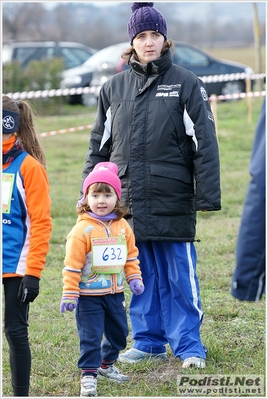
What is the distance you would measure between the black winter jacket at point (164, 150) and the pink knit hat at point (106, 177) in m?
0.29

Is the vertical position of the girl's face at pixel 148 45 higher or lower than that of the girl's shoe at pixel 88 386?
higher

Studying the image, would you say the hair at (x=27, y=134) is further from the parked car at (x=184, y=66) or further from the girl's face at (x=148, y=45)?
the parked car at (x=184, y=66)

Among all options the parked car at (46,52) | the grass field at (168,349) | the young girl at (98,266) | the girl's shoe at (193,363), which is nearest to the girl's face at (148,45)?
the young girl at (98,266)

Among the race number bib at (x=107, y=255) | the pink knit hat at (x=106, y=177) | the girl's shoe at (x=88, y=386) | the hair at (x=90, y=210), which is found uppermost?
the pink knit hat at (x=106, y=177)

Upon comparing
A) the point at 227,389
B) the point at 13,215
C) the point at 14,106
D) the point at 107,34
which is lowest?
the point at 227,389

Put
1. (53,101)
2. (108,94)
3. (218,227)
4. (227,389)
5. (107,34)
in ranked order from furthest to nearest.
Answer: (107,34), (53,101), (218,227), (108,94), (227,389)

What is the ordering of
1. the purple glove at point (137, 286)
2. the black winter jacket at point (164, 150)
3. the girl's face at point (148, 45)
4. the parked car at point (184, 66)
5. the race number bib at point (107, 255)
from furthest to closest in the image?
the parked car at point (184, 66) → the girl's face at point (148, 45) → the black winter jacket at point (164, 150) → the purple glove at point (137, 286) → the race number bib at point (107, 255)

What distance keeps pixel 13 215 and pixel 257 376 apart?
1694 mm

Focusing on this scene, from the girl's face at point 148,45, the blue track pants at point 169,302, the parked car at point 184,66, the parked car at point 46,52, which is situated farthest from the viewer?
the parked car at point 46,52

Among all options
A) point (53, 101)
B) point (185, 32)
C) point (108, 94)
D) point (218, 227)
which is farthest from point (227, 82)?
point (185, 32)

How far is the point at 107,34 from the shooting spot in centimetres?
5244

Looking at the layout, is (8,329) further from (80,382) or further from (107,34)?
(107,34)

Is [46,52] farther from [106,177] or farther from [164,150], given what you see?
[106,177]

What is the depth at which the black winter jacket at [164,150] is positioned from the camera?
472 cm
